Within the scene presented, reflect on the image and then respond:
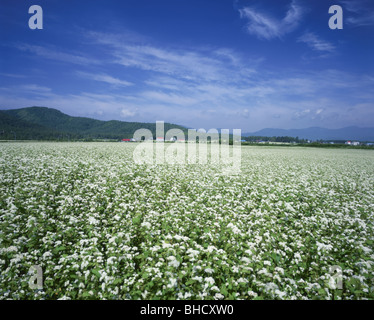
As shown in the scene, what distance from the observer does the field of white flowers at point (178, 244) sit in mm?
3910

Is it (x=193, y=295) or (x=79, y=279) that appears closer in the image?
(x=193, y=295)

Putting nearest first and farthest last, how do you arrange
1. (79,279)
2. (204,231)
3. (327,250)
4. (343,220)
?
(79,279) → (327,250) → (204,231) → (343,220)

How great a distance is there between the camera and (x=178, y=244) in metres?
4.89

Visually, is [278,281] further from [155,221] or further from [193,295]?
[155,221]

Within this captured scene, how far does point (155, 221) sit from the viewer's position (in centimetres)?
629

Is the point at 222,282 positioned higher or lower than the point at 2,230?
lower

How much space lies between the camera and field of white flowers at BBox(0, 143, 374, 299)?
3910mm

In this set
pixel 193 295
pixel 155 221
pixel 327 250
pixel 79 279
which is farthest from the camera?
pixel 155 221

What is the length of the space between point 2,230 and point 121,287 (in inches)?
149

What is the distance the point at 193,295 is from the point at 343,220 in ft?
20.3

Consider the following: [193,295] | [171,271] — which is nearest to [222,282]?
[193,295]
